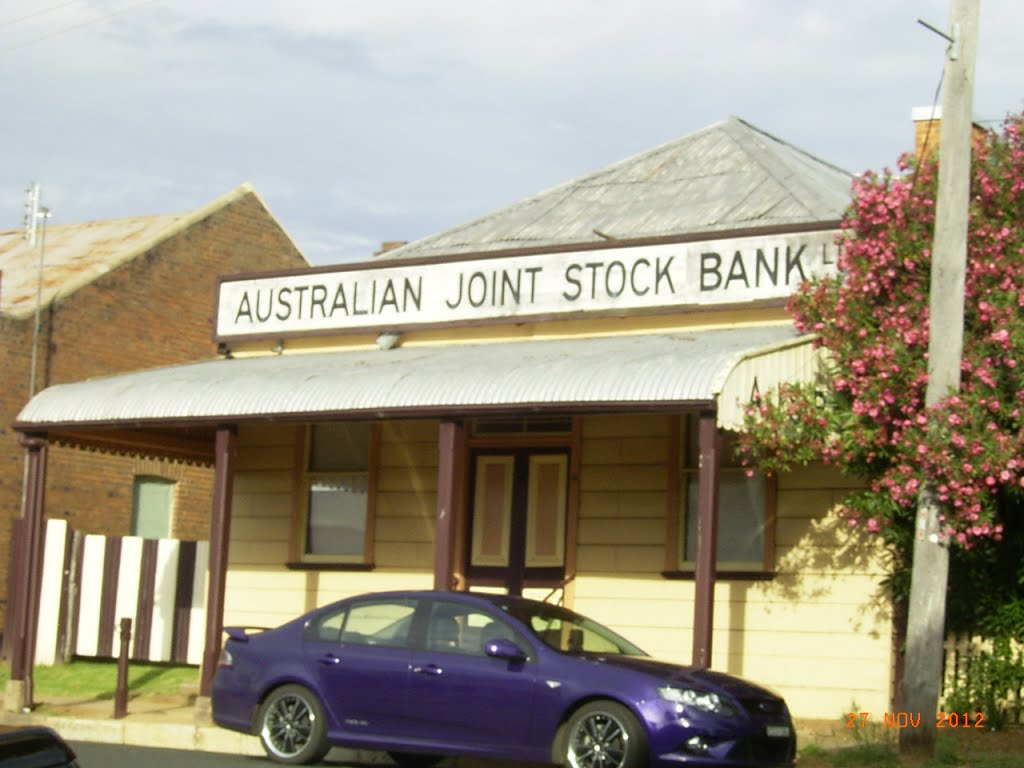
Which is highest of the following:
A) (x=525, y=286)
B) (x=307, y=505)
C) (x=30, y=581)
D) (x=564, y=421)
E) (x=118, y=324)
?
(x=118, y=324)

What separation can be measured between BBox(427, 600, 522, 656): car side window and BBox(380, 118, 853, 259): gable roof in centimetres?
545

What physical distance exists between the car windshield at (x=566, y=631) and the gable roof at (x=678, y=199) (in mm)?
5024

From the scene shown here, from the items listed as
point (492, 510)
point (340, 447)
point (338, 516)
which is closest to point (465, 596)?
point (492, 510)

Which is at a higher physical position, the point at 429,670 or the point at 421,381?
the point at 421,381

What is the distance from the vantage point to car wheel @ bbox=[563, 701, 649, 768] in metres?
11.6

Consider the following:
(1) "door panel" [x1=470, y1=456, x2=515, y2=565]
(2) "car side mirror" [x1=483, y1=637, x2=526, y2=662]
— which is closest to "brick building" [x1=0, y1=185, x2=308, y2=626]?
(1) "door panel" [x1=470, y1=456, x2=515, y2=565]

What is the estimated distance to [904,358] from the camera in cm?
1438

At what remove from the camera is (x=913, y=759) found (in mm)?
12602

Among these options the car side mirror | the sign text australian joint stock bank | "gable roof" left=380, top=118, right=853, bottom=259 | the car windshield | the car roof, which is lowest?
the car side mirror

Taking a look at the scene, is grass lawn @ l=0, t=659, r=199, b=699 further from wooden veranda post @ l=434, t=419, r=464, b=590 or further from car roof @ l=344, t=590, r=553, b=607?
car roof @ l=344, t=590, r=553, b=607

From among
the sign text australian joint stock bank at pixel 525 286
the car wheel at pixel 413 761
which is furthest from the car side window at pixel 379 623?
the sign text australian joint stock bank at pixel 525 286

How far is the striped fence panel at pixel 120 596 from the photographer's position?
21562 millimetres

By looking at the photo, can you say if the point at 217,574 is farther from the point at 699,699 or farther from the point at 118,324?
the point at 118,324

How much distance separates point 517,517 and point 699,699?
6892 millimetres
